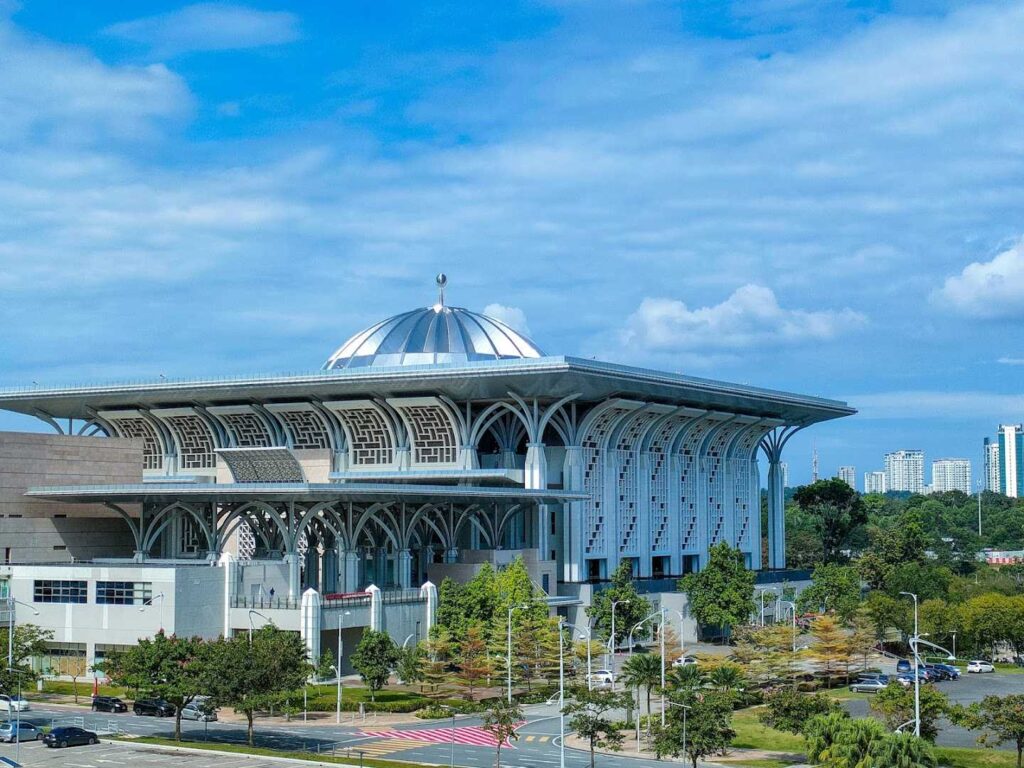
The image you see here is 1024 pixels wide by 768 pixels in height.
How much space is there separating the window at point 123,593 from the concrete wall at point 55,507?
16.3m

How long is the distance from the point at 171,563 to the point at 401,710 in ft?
73.6

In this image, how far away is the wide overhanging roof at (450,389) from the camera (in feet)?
305

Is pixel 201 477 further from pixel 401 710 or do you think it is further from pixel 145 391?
pixel 401 710

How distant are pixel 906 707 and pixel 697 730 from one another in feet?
28.8

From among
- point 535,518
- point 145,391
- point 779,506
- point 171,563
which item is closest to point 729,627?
point 535,518

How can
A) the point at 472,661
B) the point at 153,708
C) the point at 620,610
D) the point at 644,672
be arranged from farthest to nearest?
the point at 620,610 < the point at 472,661 < the point at 153,708 < the point at 644,672

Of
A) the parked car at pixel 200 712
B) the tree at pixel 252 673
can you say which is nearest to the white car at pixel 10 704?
A: the parked car at pixel 200 712

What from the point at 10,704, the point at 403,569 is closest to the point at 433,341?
the point at 403,569

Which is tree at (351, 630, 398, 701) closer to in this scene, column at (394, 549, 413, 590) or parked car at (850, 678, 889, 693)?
column at (394, 549, 413, 590)

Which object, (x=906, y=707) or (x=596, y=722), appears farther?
(x=906, y=707)

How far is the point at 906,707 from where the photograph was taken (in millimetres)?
55844

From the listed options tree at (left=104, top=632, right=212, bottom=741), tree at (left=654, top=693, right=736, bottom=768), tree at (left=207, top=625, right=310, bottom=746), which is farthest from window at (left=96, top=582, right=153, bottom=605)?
tree at (left=654, top=693, right=736, bottom=768)

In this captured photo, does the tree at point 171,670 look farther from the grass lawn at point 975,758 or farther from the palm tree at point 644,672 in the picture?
the grass lawn at point 975,758

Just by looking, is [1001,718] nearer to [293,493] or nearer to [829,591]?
[293,493]
